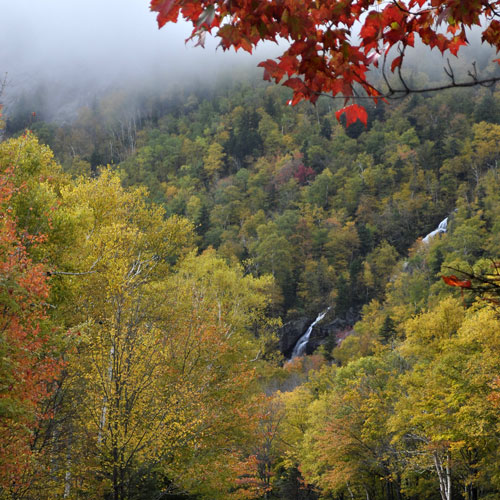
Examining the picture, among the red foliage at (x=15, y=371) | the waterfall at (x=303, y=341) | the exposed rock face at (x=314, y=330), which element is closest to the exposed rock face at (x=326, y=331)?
the exposed rock face at (x=314, y=330)

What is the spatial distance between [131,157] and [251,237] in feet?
130

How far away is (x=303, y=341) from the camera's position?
2238 inches

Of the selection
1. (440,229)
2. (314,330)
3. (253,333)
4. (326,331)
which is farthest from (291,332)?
(440,229)

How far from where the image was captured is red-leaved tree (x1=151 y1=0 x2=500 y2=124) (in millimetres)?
2020

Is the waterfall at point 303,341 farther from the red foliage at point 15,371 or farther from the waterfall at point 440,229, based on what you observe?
the red foliage at point 15,371

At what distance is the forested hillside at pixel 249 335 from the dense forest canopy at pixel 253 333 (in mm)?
95

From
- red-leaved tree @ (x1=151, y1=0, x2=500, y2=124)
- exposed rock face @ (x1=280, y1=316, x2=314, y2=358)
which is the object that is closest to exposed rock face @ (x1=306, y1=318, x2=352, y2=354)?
exposed rock face @ (x1=280, y1=316, x2=314, y2=358)

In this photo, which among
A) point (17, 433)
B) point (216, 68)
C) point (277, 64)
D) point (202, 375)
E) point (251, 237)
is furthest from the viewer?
point (216, 68)

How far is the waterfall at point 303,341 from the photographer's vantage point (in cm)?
5459

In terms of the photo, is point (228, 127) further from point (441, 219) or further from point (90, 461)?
point (90, 461)

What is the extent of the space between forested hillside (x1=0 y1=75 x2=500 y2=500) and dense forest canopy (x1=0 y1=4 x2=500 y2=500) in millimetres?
95

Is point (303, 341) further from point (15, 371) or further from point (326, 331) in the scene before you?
point (15, 371)

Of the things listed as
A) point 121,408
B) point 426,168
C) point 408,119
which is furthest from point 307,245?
point 121,408

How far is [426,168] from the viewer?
253 feet
